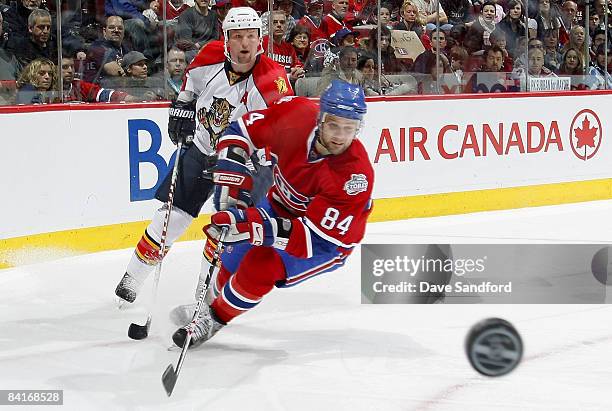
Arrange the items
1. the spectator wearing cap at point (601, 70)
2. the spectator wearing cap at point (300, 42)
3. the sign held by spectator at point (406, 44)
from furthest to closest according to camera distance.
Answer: the spectator wearing cap at point (601, 70), the sign held by spectator at point (406, 44), the spectator wearing cap at point (300, 42)

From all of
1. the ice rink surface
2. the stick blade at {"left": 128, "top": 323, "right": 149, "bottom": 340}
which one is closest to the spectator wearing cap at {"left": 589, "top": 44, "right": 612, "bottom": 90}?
the ice rink surface

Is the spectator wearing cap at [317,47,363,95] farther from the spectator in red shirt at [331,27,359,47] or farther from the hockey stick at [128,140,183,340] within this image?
the hockey stick at [128,140,183,340]

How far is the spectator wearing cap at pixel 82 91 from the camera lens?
18.1ft

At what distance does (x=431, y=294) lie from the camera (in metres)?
4.45

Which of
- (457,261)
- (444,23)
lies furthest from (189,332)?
(444,23)

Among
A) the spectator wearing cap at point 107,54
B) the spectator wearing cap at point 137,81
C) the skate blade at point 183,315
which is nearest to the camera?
the skate blade at point 183,315

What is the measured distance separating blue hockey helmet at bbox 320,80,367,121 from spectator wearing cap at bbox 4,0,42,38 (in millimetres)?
2512

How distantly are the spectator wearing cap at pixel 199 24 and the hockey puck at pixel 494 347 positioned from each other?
3441 millimetres

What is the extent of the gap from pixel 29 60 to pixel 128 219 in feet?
3.29

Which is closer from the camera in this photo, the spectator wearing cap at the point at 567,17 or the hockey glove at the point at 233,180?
the hockey glove at the point at 233,180

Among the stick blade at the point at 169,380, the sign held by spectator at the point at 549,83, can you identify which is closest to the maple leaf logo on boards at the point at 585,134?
the sign held by spectator at the point at 549,83

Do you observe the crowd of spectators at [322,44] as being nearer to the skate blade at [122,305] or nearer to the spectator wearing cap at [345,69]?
the spectator wearing cap at [345,69]

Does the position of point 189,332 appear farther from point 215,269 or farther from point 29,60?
point 29,60

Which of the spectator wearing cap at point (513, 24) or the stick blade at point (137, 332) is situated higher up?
the spectator wearing cap at point (513, 24)
